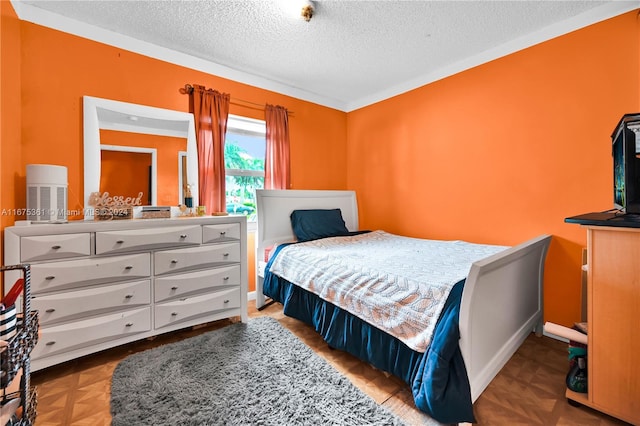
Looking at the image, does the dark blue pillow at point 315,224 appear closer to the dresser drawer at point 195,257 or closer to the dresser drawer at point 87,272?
the dresser drawer at point 195,257

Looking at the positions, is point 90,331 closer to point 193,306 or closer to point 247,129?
point 193,306

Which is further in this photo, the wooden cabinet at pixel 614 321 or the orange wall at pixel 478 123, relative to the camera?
the orange wall at pixel 478 123

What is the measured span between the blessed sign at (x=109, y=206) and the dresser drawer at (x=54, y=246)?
1.25 ft

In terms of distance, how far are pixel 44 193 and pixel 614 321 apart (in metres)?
3.33

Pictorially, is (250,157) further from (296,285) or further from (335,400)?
(335,400)

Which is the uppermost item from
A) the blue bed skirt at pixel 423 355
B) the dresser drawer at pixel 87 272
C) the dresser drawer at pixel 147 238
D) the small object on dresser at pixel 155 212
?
the small object on dresser at pixel 155 212

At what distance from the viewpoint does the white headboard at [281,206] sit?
299cm

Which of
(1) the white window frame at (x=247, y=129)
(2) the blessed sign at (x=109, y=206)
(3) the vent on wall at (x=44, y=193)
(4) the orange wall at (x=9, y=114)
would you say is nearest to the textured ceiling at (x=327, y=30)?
(4) the orange wall at (x=9, y=114)

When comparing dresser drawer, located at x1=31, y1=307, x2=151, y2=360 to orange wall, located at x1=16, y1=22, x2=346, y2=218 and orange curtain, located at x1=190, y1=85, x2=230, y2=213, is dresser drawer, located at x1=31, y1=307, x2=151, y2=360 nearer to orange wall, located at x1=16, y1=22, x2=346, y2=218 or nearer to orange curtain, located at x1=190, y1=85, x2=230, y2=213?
orange wall, located at x1=16, y1=22, x2=346, y2=218

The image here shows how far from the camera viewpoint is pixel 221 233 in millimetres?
2408

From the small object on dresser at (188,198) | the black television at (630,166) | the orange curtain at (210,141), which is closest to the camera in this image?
the black television at (630,166)

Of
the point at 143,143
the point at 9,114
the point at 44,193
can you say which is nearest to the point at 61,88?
the point at 9,114

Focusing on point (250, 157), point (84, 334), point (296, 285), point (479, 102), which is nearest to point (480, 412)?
point (296, 285)

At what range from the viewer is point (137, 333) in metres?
2.05
